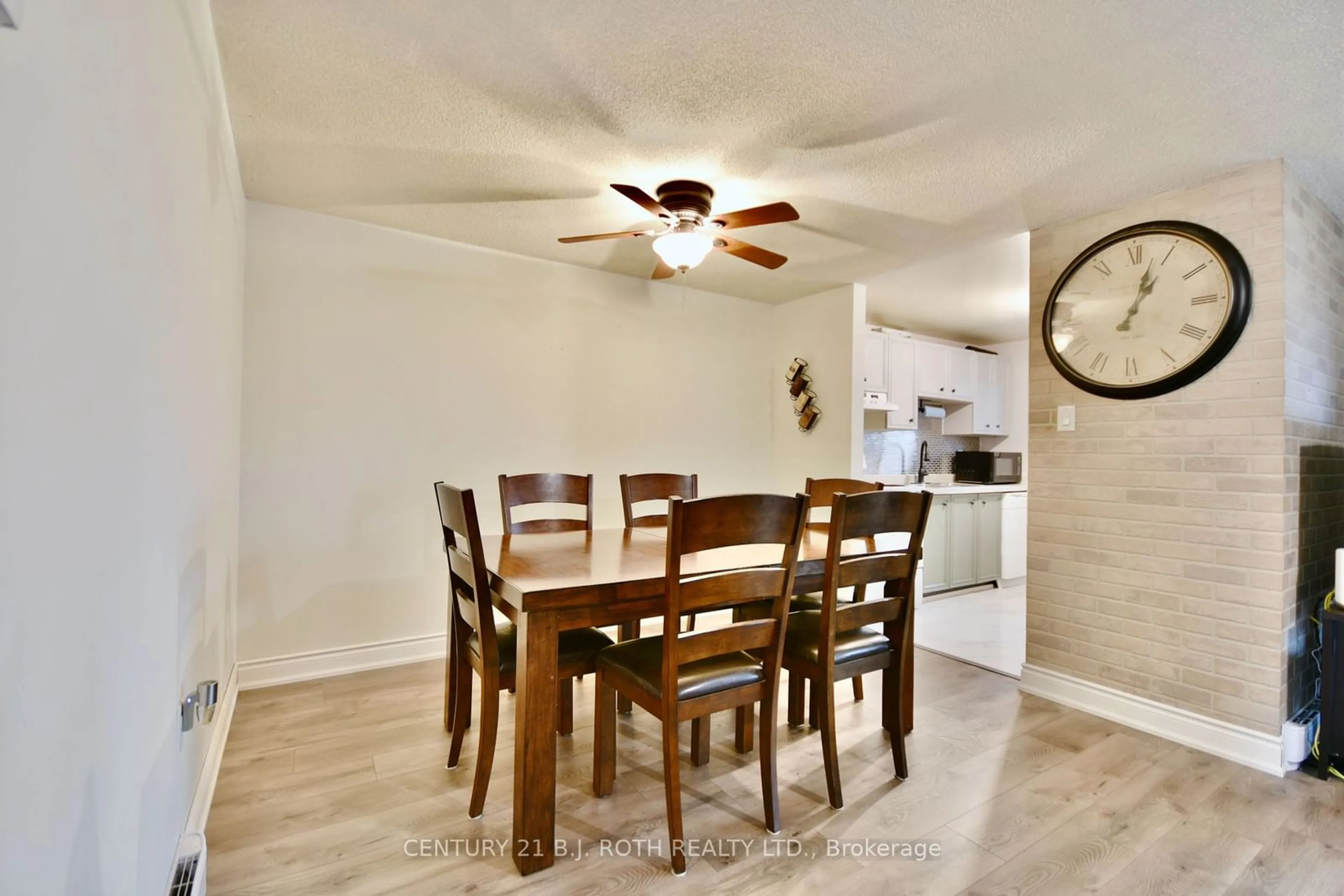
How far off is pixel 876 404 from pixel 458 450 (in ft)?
10.6

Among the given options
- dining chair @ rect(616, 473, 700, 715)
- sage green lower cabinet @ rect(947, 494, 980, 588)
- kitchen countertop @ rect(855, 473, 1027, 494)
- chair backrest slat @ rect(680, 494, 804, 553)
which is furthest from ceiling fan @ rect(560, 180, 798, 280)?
sage green lower cabinet @ rect(947, 494, 980, 588)

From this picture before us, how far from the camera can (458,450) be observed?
10.7 feet

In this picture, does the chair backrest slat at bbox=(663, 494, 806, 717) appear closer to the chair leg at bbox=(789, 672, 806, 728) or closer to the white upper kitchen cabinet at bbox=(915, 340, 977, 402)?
the chair leg at bbox=(789, 672, 806, 728)

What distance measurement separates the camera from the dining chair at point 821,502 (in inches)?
97.7

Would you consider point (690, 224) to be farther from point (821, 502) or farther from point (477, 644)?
point (477, 644)

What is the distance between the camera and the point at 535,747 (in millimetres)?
1545

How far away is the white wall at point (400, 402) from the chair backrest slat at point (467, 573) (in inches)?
51.0

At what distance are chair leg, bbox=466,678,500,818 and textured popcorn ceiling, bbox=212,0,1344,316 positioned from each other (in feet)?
6.18

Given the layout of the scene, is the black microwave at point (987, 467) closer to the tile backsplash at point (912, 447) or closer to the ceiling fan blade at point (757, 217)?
the tile backsplash at point (912, 447)

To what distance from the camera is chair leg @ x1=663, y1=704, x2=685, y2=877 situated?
5.08 ft

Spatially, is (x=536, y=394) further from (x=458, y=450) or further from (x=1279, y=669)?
(x=1279, y=669)

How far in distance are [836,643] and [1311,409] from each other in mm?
2226

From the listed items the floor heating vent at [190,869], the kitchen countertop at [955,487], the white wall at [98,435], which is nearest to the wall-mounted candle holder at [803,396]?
the kitchen countertop at [955,487]

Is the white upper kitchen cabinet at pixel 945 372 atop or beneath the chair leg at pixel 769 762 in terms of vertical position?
atop
